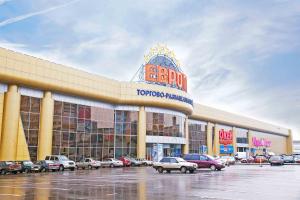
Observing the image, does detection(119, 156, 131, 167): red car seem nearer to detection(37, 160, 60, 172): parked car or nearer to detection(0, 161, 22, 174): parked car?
detection(37, 160, 60, 172): parked car

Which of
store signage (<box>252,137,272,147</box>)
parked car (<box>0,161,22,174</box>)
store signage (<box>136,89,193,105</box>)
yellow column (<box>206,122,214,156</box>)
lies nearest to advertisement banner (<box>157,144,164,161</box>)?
store signage (<box>136,89,193,105</box>)

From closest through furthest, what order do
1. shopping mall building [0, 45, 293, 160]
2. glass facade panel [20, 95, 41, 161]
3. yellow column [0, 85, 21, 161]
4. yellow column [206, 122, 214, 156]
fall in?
yellow column [0, 85, 21, 161] < shopping mall building [0, 45, 293, 160] < glass facade panel [20, 95, 41, 161] < yellow column [206, 122, 214, 156]

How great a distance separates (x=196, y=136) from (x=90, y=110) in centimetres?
3340

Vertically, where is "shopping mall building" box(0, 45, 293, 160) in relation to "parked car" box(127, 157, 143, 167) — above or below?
above

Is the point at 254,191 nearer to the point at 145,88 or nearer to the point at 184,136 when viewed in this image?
the point at 145,88

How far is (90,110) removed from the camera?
52.1 metres

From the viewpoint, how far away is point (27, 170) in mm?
36812

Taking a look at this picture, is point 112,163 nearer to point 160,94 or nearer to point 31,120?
point 31,120

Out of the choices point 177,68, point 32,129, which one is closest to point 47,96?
point 32,129

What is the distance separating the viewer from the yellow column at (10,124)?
39228mm

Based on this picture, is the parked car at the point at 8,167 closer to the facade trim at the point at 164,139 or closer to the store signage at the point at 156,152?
the facade trim at the point at 164,139

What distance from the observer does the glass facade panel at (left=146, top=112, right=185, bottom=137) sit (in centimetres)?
5875

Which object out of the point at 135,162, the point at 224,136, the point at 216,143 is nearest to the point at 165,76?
the point at 135,162

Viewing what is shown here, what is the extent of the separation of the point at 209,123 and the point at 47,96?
158ft
